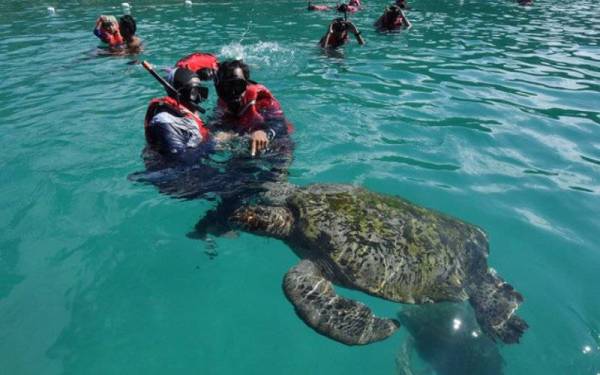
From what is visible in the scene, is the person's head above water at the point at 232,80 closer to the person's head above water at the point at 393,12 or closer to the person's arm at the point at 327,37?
the person's arm at the point at 327,37

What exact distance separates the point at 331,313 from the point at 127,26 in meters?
11.8

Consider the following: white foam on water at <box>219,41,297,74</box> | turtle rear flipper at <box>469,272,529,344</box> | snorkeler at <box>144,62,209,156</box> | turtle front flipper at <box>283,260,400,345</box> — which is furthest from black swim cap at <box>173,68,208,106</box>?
white foam on water at <box>219,41,297,74</box>

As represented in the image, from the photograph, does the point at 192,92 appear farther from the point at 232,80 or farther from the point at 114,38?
the point at 114,38

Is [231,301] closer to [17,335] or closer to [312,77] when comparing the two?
[17,335]

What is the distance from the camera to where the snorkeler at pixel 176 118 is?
15.9 ft

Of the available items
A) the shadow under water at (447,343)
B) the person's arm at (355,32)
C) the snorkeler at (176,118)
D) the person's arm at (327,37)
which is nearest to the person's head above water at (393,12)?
the person's arm at (355,32)

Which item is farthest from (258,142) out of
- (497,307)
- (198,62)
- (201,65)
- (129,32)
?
(129,32)

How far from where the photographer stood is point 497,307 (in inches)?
155

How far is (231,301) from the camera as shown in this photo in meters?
4.11

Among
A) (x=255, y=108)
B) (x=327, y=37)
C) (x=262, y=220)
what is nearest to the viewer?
(x=262, y=220)

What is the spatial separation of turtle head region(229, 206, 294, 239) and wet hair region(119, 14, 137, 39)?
10.3m

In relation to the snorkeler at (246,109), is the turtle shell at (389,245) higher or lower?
lower

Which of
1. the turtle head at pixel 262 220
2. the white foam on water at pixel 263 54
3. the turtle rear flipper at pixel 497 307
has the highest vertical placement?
the white foam on water at pixel 263 54

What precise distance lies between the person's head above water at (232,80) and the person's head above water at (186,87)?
1.23 ft
